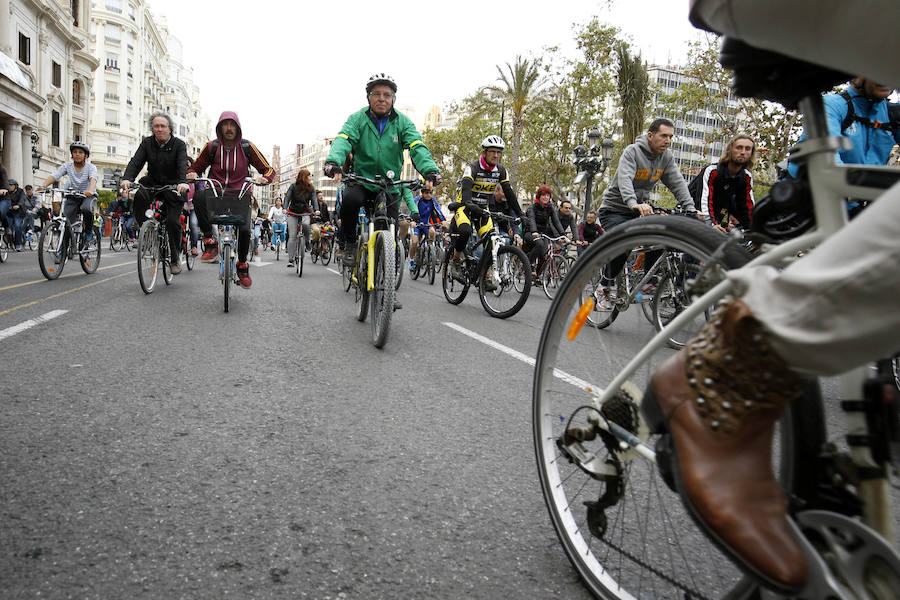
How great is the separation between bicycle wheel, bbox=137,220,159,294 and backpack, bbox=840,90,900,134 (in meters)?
6.70

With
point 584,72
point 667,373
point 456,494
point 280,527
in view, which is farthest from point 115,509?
point 584,72

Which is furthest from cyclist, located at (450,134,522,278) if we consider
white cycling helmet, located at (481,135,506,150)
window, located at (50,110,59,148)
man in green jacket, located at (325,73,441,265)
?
window, located at (50,110,59,148)

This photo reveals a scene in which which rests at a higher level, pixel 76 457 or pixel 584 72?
pixel 584 72

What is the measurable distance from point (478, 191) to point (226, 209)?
336 centimetres

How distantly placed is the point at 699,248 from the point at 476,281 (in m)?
7.16

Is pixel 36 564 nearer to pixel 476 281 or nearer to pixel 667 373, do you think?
pixel 667 373

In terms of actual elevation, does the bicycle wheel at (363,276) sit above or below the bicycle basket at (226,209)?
below

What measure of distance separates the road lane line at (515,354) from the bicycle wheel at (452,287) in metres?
1.94

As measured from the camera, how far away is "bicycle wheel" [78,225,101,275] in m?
9.79

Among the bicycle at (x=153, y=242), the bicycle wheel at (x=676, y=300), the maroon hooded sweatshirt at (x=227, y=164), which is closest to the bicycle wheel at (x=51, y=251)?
the bicycle at (x=153, y=242)

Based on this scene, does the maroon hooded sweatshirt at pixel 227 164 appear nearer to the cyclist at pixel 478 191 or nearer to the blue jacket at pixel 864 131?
the cyclist at pixel 478 191

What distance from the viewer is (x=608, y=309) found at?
6.01 feet

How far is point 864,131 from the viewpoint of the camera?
457cm

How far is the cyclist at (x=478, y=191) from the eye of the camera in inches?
338
